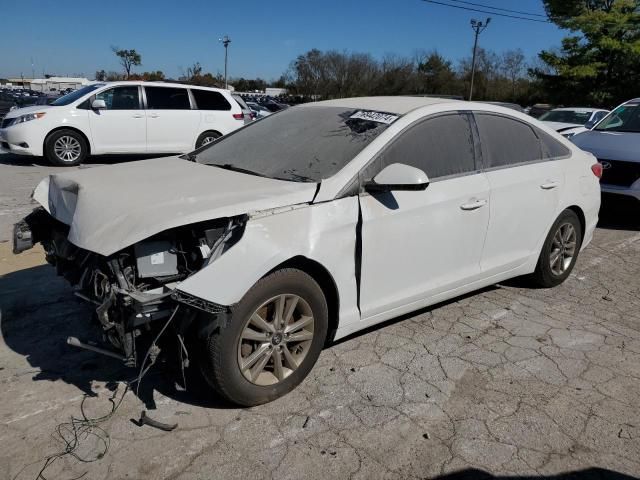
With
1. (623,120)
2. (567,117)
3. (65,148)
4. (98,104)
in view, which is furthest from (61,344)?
(567,117)

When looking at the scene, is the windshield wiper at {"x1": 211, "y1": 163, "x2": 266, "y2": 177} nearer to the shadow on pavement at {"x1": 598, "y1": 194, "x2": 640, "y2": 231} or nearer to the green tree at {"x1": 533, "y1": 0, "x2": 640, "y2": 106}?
the shadow on pavement at {"x1": 598, "y1": 194, "x2": 640, "y2": 231}

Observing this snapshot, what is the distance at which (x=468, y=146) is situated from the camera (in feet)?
13.1

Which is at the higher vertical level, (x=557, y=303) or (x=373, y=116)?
(x=373, y=116)

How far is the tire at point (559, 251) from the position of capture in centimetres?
475

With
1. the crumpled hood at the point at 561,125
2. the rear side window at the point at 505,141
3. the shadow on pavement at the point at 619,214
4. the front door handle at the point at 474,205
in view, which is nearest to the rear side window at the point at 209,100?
the crumpled hood at the point at 561,125

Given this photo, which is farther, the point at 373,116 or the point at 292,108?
the point at 292,108

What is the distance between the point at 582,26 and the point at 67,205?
1453 inches

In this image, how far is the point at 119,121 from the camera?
11438 millimetres

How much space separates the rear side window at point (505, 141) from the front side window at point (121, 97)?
9120 mm

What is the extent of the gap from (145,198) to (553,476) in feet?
7.99

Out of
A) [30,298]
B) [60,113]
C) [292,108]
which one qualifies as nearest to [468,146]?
[292,108]

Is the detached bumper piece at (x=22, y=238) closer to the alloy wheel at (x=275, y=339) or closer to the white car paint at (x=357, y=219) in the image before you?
the white car paint at (x=357, y=219)

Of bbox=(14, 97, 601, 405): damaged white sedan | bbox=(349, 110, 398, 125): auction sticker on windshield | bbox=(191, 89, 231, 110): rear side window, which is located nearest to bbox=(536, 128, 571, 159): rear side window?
bbox=(14, 97, 601, 405): damaged white sedan

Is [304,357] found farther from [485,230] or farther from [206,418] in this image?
[485,230]
